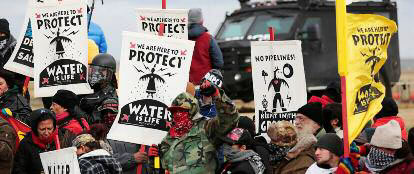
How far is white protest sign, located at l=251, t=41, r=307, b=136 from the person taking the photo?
11461 millimetres

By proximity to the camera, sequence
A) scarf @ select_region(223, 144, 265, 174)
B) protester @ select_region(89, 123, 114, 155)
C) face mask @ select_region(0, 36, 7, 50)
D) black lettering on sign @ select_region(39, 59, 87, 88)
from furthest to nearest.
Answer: face mask @ select_region(0, 36, 7, 50)
black lettering on sign @ select_region(39, 59, 87, 88)
protester @ select_region(89, 123, 114, 155)
scarf @ select_region(223, 144, 265, 174)

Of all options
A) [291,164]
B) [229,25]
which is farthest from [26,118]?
[229,25]

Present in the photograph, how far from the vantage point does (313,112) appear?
34.5 ft

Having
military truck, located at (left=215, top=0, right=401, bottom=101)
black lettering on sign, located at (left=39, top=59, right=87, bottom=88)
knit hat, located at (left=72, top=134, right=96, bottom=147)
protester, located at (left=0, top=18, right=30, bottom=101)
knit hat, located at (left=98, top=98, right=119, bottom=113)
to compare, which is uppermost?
protester, located at (left=0, top=18, right=30, bottom=101)

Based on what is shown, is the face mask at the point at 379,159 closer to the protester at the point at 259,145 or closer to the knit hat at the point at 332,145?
the knit hat at the point at 332,145

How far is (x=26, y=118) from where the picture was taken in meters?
11.6

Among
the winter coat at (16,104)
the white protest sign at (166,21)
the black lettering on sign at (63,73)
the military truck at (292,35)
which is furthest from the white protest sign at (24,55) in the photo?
the military truck at (292,35)

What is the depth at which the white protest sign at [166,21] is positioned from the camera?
10.8 meters

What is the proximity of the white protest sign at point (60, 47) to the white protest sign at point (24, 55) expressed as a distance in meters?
0.42

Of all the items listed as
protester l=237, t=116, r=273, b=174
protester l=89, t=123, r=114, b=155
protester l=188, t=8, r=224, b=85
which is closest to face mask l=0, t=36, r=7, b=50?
protester l=188, t=8, r=224, b=85

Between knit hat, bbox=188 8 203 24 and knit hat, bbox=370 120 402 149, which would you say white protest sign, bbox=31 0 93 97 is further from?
knit hat, bbox=370 120 402 149

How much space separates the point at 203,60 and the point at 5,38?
2196mm

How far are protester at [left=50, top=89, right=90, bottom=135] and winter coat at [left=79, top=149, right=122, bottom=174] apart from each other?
1.48 meters

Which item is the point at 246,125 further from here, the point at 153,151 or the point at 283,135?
the point at 153,151
